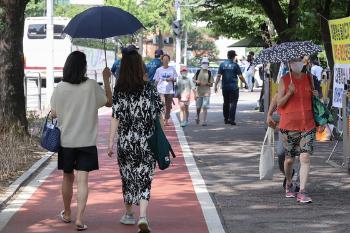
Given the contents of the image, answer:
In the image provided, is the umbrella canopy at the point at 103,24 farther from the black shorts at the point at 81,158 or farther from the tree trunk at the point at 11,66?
the tree trunk at the point at 11,66

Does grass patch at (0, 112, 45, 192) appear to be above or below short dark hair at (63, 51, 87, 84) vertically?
below

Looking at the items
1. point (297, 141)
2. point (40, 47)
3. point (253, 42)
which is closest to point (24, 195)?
point (297, 141)

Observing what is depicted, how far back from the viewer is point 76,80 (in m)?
7.18

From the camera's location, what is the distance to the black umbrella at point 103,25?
7879 mm

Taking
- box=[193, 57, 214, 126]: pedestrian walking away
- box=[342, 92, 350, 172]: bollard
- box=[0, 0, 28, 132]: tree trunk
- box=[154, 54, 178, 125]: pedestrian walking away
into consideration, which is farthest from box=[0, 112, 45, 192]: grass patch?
box=[193, 57, 214, 126]: pedestrian walking away

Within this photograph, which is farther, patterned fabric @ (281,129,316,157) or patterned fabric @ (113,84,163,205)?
patterned fabric @ (281,129,316,157)

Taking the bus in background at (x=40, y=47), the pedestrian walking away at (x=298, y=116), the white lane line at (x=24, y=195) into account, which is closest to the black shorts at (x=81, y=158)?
the white lane line at (x=24, y=195)

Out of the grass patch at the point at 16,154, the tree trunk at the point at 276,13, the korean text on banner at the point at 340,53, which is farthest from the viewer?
the tree trunk at the point at 276,13

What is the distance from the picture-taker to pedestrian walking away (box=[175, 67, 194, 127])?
18.6m

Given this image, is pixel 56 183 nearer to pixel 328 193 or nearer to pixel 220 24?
pixel 328 193

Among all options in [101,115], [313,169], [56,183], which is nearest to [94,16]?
[56,183]

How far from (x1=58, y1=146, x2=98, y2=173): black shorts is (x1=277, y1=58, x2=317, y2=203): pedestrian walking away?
252 centimetres

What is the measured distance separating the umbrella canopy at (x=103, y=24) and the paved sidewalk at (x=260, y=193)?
7.36ft

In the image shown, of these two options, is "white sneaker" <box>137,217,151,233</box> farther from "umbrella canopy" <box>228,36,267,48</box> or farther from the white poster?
"umbrella canopy" <box>228,36,267,48</box>
